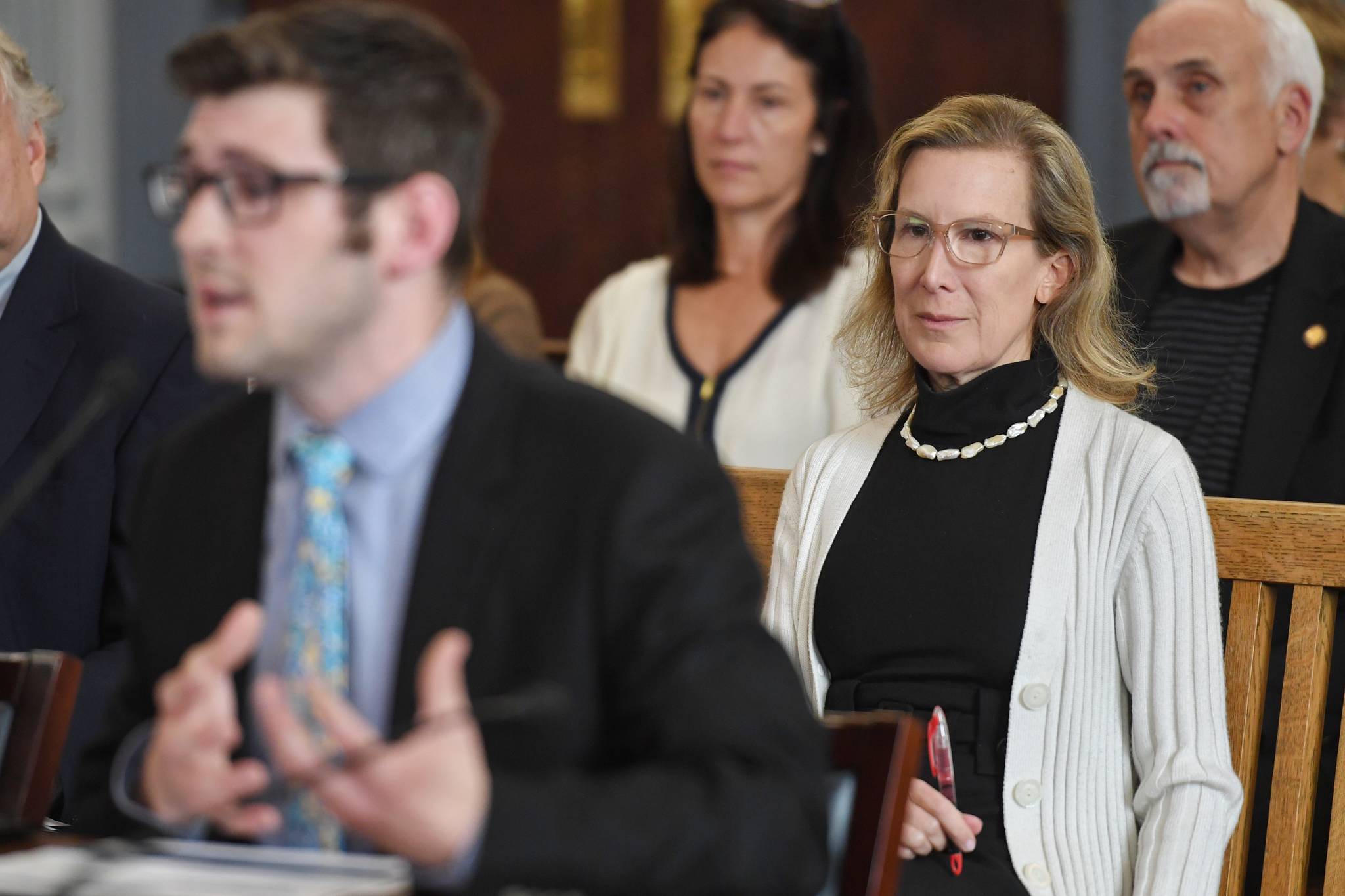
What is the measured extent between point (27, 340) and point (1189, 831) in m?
1.64

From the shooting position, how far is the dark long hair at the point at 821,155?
3.34 meters

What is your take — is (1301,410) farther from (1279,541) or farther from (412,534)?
(412,534)

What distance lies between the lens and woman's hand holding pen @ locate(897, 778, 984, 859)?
1924mm

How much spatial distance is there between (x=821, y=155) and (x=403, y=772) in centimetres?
253

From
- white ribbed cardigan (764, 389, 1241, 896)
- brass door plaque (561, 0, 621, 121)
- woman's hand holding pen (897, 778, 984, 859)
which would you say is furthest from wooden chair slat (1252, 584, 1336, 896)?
brass door plaque (561, 0, 621, 121)

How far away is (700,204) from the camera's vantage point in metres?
3.46

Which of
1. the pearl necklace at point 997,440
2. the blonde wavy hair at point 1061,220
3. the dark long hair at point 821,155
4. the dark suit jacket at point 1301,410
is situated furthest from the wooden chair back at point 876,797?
the dark long hair at point 821,155

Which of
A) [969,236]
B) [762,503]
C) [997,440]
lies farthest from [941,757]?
[969,236]

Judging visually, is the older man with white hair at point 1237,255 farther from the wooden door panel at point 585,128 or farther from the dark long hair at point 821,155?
the wooden door panel at point 585,128

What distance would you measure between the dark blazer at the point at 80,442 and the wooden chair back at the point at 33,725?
59cm

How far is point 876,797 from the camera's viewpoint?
54.1 inches

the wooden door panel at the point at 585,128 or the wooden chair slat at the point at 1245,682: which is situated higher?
the wooden door panel at the point at 585,128

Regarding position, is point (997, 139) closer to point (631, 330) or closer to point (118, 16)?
point (631, 330)

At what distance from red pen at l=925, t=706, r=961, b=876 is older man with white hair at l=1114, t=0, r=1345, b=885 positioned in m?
0.91
